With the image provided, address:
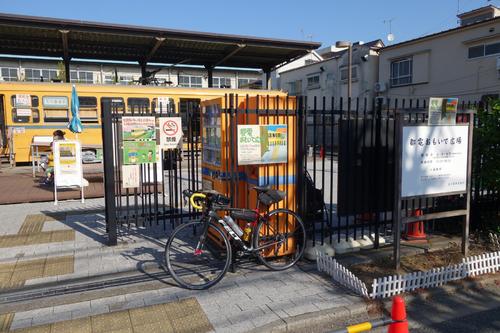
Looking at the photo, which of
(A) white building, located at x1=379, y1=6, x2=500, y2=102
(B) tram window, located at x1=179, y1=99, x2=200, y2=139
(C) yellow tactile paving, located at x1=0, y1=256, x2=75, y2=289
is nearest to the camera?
(C) yellow tactile paving, located at x1=0, y1=256, x2=75, y2=289

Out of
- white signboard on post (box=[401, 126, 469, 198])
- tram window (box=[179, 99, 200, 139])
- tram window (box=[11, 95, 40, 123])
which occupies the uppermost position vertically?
tram window (box=[11, 95, 40, 123])

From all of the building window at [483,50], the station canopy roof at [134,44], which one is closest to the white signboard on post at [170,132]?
the station canopy roof at [134,44]

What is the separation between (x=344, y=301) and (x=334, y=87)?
1019 inches

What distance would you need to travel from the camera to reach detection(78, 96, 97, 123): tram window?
46.2ft

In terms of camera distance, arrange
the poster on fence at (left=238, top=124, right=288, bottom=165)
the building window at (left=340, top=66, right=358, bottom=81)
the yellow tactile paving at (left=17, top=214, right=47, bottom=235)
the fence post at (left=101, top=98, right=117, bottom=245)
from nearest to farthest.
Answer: the poster on fence at (left=238, top=124, right=288, bottom=165), the fence post at (left=101, top=98, right=117, bottom=245), the yellow tactile paving at (left=17, top=214, right=47, bottom=235), the building window at (left=340, top=66, right=358, bottom=81)

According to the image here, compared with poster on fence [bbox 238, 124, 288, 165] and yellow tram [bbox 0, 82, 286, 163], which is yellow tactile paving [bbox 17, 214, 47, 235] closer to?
poster on fence [bbox 238, 124, 288, 165]

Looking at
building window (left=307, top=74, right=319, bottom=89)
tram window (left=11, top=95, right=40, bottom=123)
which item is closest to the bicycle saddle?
tram window (left=11, top=95, right=40, bottom=123)

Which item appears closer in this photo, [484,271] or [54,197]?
[484,271]

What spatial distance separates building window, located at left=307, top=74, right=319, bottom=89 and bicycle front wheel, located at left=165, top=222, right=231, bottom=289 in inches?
1034

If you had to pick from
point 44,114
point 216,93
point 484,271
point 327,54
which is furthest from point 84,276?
point 327,54

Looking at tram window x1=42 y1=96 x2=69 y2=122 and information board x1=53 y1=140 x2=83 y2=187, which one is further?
tram window x1=42 y1=96 x2=69 y2=122

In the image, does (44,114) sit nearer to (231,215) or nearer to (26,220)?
(26,220)

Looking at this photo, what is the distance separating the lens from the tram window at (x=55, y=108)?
44.8ft

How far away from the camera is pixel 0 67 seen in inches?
1388
